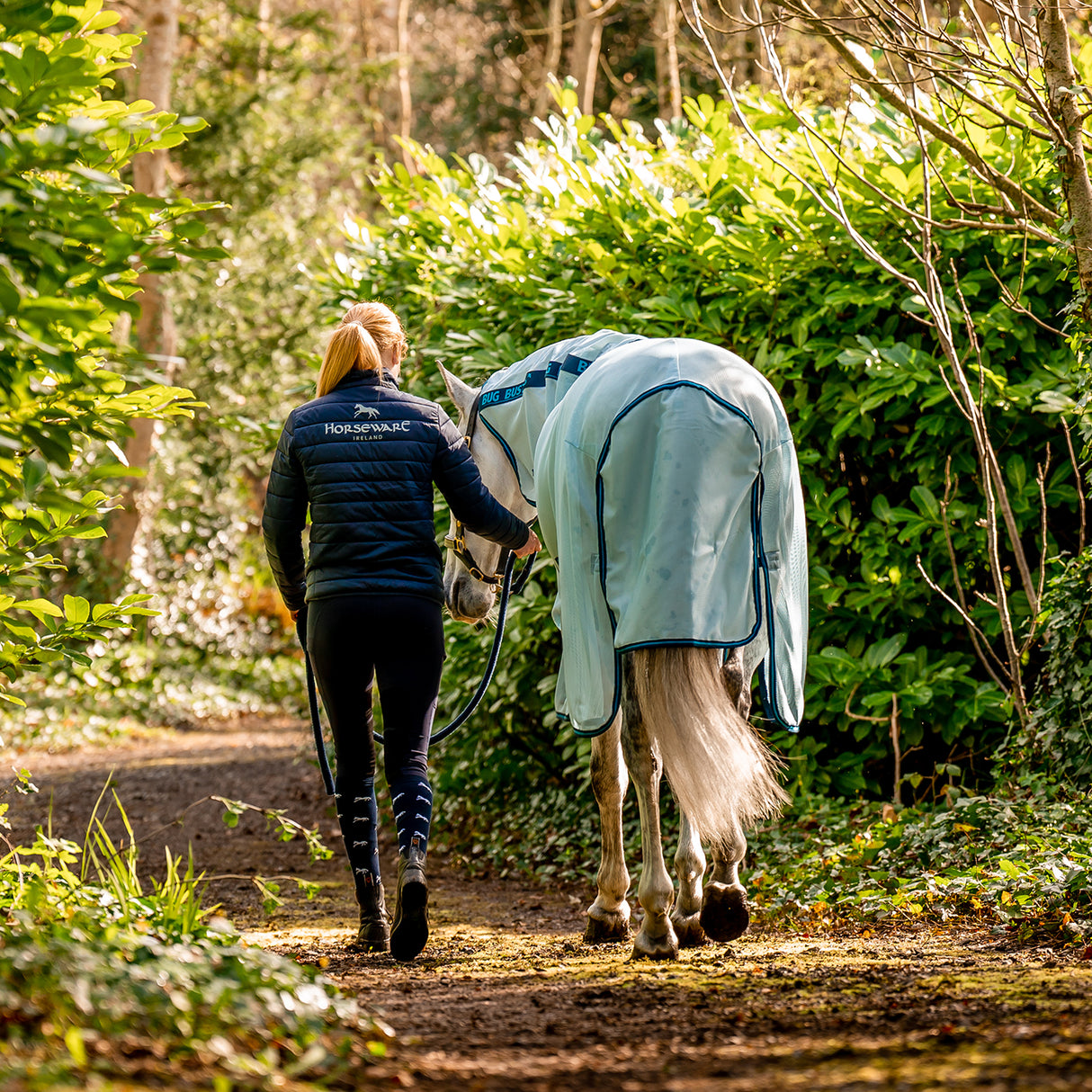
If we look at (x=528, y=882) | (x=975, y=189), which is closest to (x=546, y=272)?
(x=975, y=189)

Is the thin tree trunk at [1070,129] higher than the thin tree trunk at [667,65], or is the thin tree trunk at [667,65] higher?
the thin tree trunk at [667,65]

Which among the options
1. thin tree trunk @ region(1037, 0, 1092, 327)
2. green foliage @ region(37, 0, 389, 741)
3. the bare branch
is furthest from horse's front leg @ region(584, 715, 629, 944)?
green foliage @ region(37, 0, 389, 741)

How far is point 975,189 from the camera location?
17.5 ft

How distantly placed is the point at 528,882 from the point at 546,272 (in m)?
3.03

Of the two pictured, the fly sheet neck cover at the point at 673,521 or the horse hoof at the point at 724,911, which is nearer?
the fly sheet neck cover at the point at 673,521

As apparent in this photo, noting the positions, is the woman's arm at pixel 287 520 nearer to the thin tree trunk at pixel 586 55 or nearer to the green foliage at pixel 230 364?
the green foliage at pixel 230 364

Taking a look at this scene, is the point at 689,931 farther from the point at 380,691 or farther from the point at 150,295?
the point at 150,295

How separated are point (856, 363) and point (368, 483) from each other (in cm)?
226

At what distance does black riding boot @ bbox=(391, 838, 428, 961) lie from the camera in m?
4.01

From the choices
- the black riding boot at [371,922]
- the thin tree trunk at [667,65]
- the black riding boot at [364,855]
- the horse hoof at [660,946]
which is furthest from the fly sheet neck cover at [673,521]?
the thin tree trunk at [667,65]

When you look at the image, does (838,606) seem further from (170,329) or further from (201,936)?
(170,329)

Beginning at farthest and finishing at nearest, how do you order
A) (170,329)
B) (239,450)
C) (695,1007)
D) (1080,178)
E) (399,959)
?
(239,450) → (170,329) → (1080,178) → (399,959) → (695,1007)

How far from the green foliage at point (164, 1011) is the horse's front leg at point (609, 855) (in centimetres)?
153

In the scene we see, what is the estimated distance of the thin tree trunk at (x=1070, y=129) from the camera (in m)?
4.43
